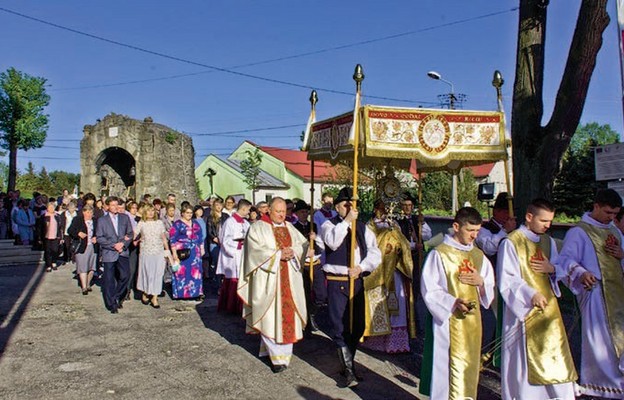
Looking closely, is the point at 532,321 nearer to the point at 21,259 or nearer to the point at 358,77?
the point at 358,77

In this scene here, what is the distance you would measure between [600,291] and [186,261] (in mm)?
6771

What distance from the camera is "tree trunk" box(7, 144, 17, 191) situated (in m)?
26.7

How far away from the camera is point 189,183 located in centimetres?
2516

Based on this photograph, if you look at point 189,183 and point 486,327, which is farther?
point 189,183

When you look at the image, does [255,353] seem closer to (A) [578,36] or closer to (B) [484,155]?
(B) [484,155]

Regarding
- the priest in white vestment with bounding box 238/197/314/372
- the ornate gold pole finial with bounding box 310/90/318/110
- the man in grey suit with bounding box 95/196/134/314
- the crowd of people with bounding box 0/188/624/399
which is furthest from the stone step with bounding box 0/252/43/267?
the ornate gold pole finial with bounding box 310/90/318/110

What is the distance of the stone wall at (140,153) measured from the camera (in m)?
23.2

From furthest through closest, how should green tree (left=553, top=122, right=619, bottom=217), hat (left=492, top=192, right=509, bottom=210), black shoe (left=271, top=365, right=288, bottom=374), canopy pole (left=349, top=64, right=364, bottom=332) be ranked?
green tree (left=553, top=122, right=619, bottom=217) < hat (left=492, top=192, right=509, bottom=210) < black shoe (left=271, top=365, right=288, bottom=374) < canopy pole (left=349, top=64, right=364, bottom=332)

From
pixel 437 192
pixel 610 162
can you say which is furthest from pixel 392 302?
pixel 437 192

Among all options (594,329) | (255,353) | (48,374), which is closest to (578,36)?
(594,329)

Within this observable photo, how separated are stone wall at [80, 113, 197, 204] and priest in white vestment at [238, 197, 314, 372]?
17.7m

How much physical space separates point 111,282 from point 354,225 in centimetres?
494

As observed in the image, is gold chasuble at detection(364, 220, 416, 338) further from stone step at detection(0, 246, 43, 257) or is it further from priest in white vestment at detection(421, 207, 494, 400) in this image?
stone step at detection(0, 246, 43, 257)

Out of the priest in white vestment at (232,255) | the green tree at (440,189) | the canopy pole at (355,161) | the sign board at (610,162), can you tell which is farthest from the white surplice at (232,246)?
the green tree at (440,189)
